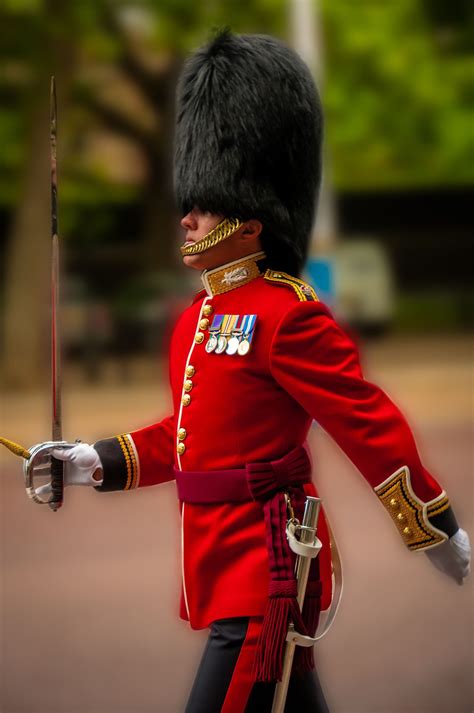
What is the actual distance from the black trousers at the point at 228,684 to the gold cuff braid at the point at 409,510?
397mm

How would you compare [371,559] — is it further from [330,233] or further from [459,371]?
[459,371]

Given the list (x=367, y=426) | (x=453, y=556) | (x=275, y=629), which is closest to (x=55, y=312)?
(x=367, y=426)

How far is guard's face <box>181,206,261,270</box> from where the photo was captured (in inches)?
131

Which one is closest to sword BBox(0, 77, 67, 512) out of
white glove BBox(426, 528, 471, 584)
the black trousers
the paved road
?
the black trousers

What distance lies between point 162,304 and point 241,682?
62.6 feet

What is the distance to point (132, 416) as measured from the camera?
14.9 metres

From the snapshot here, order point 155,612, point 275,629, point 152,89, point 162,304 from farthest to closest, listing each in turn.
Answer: point 152,89 < point 162,304 < point 155,612 < point 275,629

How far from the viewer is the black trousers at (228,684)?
313cm

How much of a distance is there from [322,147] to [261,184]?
242mm

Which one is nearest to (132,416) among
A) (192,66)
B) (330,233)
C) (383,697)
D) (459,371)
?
(330,233)

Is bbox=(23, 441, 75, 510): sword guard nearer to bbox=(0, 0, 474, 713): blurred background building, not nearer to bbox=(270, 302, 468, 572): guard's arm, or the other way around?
bbox=(270, 302, 468, 572): guard's arm

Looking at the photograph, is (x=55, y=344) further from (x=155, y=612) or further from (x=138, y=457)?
(x=155, y=612)

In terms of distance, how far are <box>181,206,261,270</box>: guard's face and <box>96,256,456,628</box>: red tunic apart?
8 cm

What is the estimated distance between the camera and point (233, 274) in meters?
3.38
